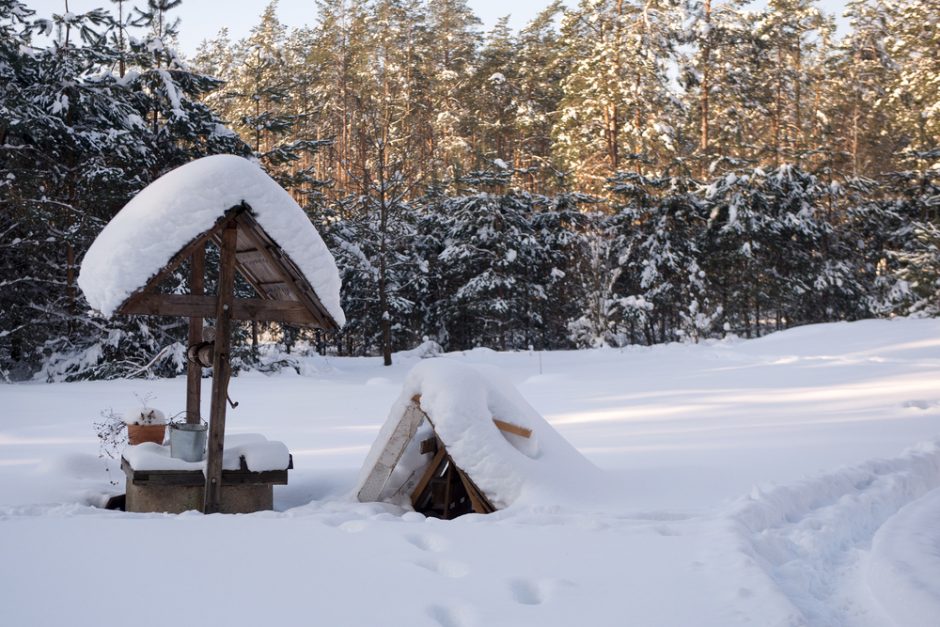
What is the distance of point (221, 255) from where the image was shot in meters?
5.66

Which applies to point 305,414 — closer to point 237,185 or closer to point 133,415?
point 133,415

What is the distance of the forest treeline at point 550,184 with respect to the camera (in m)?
14.7

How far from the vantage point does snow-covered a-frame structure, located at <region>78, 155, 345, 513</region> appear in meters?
5.20

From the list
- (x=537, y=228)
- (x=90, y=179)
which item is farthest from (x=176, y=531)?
(x=537, y=228)

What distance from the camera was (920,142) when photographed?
80.8 ft

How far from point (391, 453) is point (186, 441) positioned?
5.09 feet

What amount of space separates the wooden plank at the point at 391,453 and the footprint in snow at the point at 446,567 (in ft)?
5.98

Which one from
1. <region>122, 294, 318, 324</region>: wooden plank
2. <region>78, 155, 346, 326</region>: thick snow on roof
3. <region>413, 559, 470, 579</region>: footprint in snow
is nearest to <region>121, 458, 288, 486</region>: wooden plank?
<region>122, 294, 318, 324</region>: wooden plank

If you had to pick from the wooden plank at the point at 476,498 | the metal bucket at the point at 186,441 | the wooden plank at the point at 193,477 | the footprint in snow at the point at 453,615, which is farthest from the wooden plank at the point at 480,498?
the footprint in snow at the point at 453,615

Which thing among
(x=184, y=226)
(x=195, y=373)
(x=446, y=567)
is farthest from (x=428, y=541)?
(x=195, y=373)

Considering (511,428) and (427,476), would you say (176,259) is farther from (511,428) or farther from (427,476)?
(511,428)

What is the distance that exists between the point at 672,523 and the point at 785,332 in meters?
14.4

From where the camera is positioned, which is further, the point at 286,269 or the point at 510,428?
the point at 510,428

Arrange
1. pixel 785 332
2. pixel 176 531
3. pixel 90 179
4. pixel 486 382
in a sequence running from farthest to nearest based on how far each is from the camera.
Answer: pixel 785 332 < pixel 90 179 < pixel 486 382 < pixel 176 531
